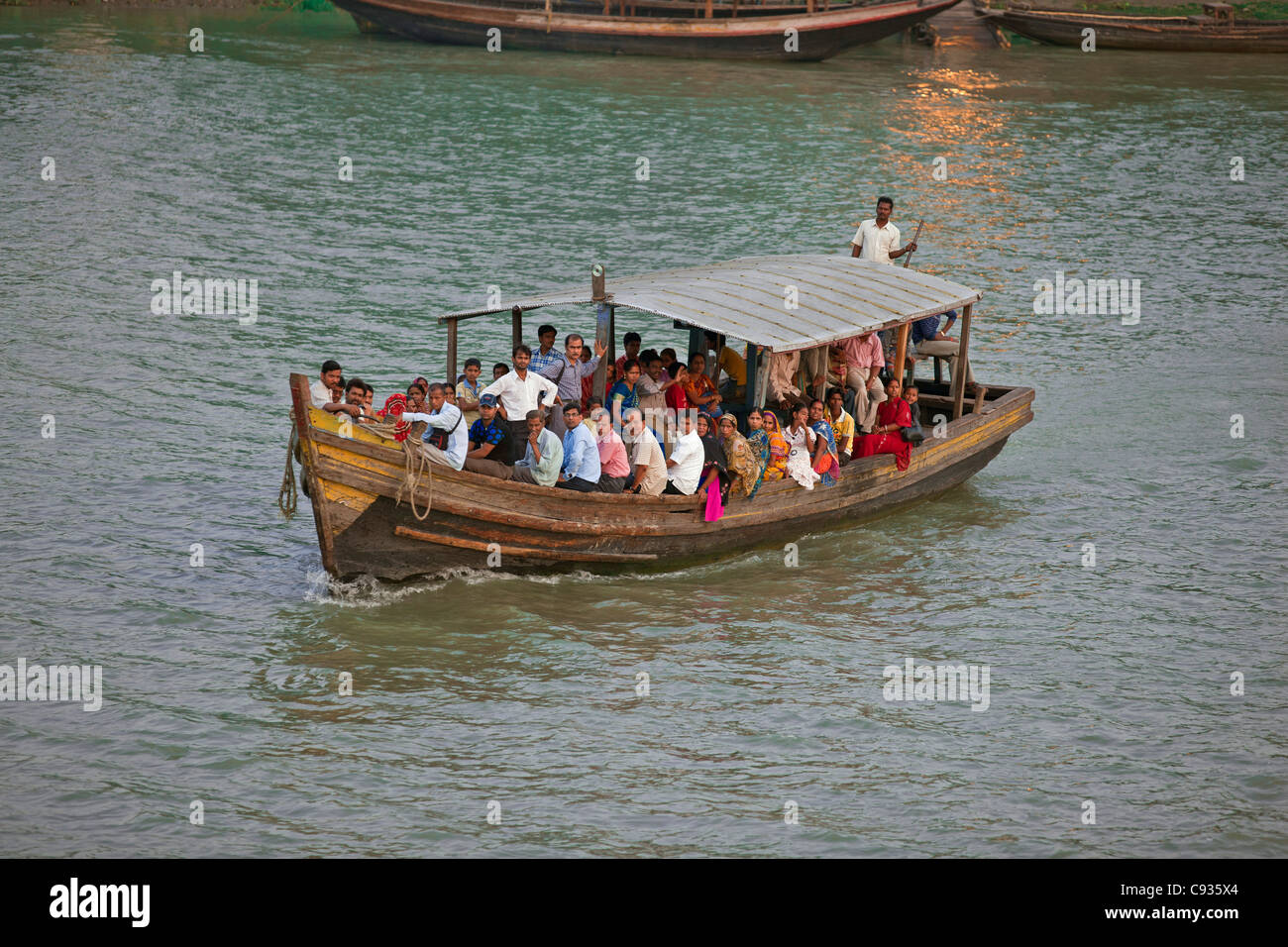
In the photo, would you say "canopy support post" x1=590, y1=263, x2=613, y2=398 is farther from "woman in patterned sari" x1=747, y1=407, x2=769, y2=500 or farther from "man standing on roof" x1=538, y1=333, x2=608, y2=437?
"woman in patterned sari" x1=747, y1=407, x2=769, y2=500

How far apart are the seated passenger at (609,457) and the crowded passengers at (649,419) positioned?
0.04ft

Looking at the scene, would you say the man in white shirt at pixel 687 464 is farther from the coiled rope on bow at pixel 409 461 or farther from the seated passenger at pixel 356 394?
the seated passenger at pixel 356 394

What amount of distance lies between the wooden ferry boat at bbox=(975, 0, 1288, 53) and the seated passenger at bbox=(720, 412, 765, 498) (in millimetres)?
35505

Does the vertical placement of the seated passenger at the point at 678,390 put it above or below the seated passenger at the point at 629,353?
below

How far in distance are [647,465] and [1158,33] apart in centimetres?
3628

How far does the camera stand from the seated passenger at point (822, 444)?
13484mm

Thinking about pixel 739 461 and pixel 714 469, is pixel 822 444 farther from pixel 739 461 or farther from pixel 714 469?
pixel 714 469

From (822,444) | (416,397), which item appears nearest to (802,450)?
(822,444)

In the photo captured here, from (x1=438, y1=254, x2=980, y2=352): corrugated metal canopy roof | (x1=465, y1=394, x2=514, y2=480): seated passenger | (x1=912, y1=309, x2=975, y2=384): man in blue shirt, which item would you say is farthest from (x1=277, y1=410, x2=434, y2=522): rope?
(x1=912, y1=309, x2=975, y2=384): man in blue shirt

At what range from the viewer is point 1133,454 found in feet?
56.6

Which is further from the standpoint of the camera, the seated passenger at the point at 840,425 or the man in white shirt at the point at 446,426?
the seated passenger at the point at 840,425

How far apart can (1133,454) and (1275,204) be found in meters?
14.0

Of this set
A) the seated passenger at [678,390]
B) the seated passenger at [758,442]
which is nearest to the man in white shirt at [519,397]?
the seated passenger at [678,390]
